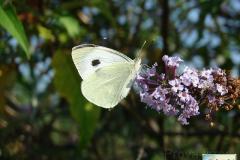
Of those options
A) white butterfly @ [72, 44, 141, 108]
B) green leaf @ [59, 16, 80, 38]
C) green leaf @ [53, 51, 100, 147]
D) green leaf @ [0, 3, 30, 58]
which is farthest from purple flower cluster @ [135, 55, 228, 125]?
green leaf @ [59, 16, 80, 38]

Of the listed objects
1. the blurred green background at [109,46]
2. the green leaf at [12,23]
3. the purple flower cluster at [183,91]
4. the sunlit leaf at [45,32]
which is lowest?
the blurred green background at [109,46]

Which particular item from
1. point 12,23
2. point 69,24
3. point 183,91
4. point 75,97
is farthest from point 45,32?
point 183,91

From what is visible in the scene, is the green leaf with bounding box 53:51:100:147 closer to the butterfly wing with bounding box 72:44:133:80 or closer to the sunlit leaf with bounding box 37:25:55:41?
the sunlit leaf with bounding box 37:25:55:41

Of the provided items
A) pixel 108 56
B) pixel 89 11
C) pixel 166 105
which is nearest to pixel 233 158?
pixel 166 105

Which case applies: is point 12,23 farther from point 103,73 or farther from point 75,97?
point 75,97

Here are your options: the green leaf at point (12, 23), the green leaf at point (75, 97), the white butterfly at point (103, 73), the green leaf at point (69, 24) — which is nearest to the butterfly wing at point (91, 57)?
the white butterfly at point (103, 73)

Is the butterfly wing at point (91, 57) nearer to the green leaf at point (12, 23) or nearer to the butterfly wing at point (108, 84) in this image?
the butterfly wing at point (108, 84)
